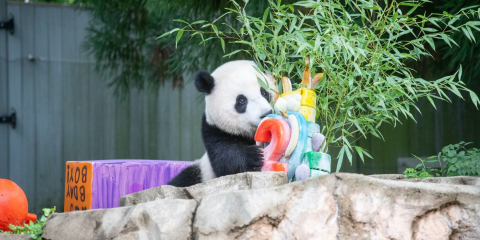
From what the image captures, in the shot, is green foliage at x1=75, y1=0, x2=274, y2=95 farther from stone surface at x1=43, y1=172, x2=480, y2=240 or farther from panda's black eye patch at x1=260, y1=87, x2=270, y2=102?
stone surface at x1=43, y1=172, x2=480, y2=240

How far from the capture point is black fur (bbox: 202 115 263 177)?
2.11 metres

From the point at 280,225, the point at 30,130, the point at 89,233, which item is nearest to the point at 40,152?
the point at 30,130

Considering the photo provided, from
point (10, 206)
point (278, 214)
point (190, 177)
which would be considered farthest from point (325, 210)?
point (10, 206)

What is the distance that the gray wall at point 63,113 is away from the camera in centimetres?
567

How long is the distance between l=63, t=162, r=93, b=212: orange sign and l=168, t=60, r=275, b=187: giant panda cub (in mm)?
891

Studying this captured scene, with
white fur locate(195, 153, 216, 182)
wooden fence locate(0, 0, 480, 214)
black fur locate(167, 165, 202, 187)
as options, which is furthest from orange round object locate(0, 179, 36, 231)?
wooden fence locate(0, 0, 480, 214)

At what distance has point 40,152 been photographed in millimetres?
5766

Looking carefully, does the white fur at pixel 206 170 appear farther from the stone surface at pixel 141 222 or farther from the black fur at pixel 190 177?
the stone surface at pixel 141 222

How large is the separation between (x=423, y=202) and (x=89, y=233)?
1108 millimetres

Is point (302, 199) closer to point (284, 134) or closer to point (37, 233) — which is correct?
point (284, 134)

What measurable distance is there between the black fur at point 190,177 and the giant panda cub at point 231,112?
0.19m

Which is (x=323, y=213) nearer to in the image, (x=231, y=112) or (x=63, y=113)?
(x=231, y=112)

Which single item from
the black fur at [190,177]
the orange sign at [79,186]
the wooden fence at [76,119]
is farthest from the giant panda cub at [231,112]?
the wooden fence at [76,119]

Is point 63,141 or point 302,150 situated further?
point 63,141
